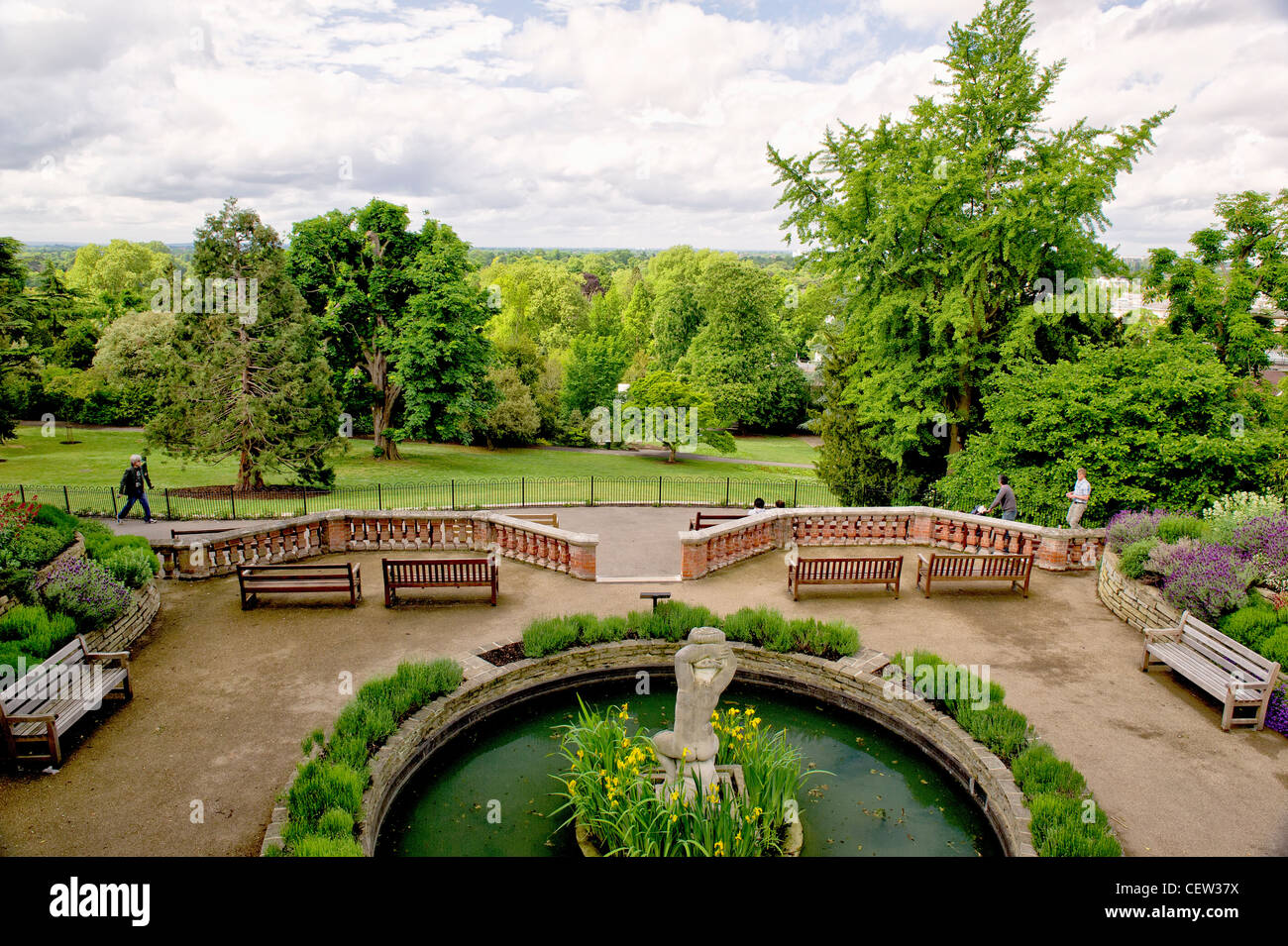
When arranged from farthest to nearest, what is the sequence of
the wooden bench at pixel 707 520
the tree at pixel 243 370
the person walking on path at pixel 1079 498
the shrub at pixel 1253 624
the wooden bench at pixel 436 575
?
the tree at pixel 243 370, the wooden bench at pixel 707 520, the person walking on path at pixel 1079 498, the wooden bench at pixel 436 575, the shrub at pixel 1253 624

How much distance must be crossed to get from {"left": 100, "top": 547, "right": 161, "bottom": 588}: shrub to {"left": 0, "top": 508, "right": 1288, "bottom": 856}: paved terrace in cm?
67

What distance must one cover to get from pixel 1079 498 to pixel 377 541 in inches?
543

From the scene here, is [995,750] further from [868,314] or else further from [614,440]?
[614,440]

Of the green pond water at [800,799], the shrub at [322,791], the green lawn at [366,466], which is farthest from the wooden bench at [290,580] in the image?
the green lawn at [366,466]

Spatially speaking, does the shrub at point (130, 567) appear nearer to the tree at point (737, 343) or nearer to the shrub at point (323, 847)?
the shrub at point (323, 847)

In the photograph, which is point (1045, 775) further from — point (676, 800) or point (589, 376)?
point (589, 376)

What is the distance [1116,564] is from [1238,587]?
2381mm

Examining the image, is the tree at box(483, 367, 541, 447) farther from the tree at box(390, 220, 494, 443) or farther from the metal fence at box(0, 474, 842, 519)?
the metal fence at box(0, 474, 842, 519)

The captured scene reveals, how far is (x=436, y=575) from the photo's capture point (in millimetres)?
12383

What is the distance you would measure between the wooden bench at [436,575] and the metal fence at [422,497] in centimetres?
800

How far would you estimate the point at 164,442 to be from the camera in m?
24.8

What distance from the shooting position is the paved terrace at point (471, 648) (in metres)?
7.11

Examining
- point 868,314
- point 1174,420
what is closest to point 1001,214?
point 868,314

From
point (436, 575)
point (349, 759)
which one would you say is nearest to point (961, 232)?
Result: point (436, 575)
